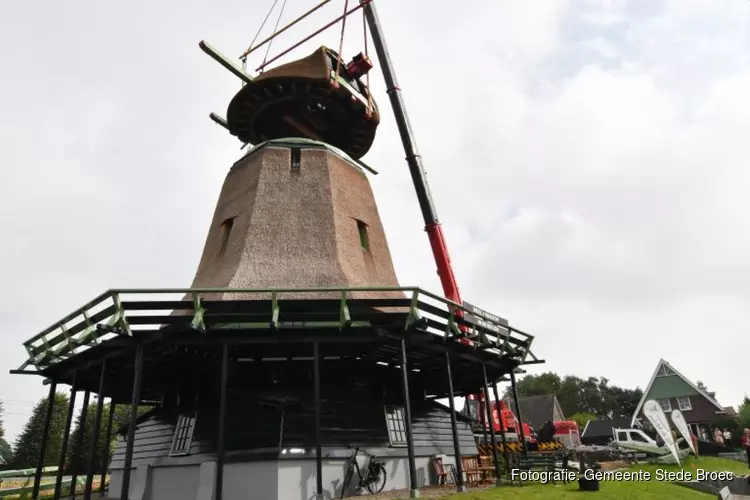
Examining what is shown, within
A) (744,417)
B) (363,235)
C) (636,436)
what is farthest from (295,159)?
(744,417)

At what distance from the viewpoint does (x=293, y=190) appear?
16.5 meters

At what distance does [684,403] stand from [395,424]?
109ft

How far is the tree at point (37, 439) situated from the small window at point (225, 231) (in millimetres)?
37966

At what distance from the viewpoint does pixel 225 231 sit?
16.9m

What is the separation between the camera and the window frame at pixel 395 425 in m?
14.5

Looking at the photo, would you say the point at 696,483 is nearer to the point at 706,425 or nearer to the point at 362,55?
the point at 362,55

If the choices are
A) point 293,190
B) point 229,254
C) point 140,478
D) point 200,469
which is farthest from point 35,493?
point 293,190

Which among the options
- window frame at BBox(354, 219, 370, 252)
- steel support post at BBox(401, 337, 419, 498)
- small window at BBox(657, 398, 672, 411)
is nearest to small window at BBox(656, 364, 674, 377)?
small window at BBox(657, 398, 672, 411)

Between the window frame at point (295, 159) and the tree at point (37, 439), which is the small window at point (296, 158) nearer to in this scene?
the window frame at point (295, 159)

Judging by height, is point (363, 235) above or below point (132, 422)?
above

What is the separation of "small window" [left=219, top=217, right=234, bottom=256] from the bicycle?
7.80 meters

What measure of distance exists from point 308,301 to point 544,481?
8484mm

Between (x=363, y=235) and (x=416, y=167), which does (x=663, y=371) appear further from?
(x=363, y=235)

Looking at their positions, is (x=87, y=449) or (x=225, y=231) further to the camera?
(x=87, y=449)
